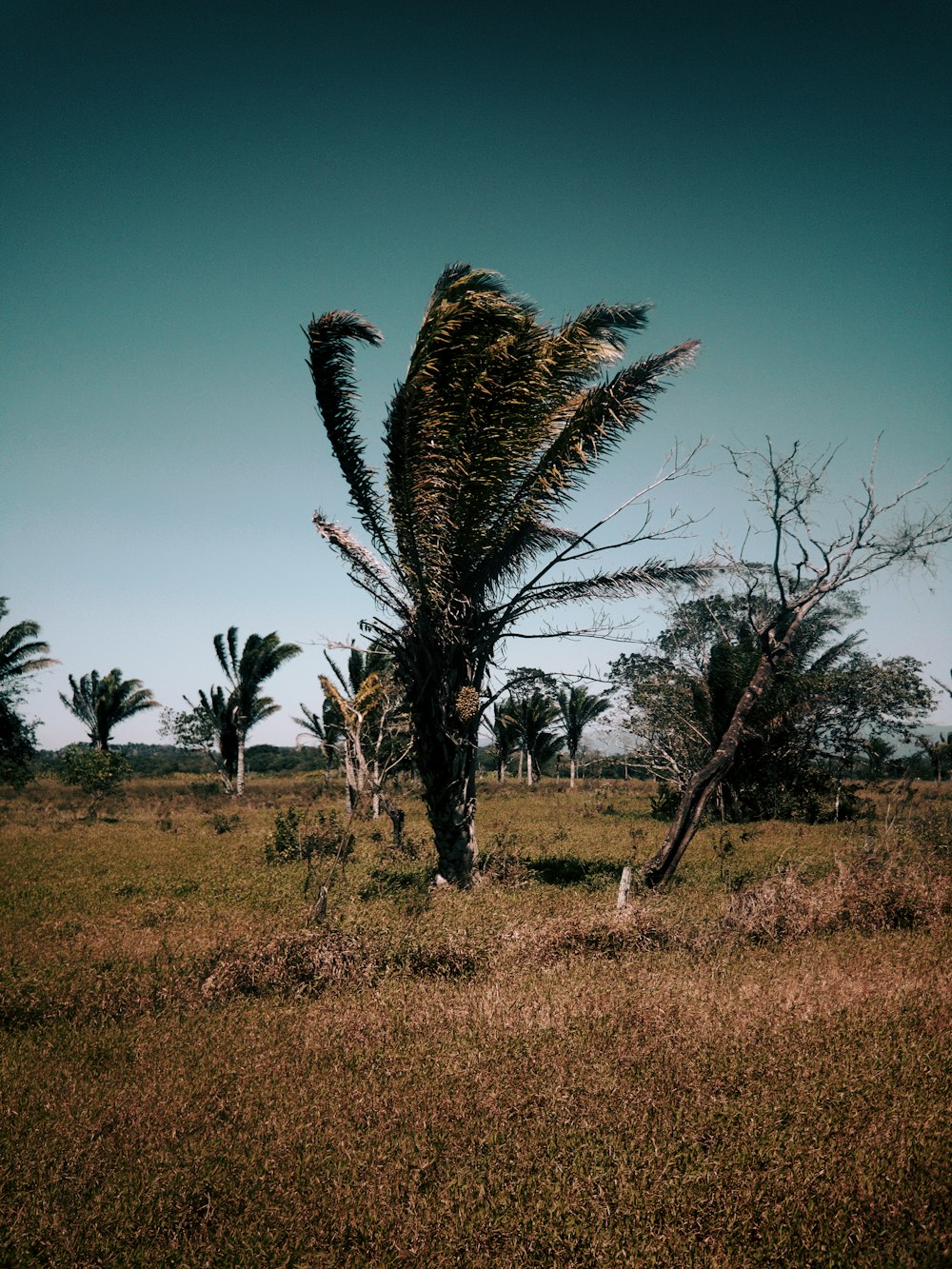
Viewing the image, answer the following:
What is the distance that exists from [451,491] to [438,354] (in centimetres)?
193

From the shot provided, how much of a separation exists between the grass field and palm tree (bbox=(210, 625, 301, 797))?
19594 millimetres

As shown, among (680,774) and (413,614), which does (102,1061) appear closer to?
(413,614)

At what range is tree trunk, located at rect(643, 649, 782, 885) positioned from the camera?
1141cm

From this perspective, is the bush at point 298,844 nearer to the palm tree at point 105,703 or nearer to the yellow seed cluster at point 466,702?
the yellow seed cluster at point 466,702

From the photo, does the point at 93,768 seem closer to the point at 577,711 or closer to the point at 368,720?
the point at 368,720

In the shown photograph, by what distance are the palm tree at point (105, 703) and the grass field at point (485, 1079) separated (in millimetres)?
26745

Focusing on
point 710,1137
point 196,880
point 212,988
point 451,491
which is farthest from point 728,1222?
point 196,880

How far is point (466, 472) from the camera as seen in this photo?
936 centimetres

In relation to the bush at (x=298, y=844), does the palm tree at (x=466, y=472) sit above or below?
above

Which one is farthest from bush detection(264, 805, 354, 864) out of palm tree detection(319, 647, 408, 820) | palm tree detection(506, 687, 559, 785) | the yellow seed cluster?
palm tree detection(506, 687, 559, 785)

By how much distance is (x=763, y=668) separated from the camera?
13.0 meters

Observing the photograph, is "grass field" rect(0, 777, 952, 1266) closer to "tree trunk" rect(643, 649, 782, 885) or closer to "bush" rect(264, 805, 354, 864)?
"tree trunk" rect(643, 649, 782, 885)

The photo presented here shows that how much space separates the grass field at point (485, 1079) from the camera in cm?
332

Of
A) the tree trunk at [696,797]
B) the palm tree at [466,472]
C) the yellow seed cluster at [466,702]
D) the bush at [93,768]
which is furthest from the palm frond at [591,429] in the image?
the bush at [93,768]
